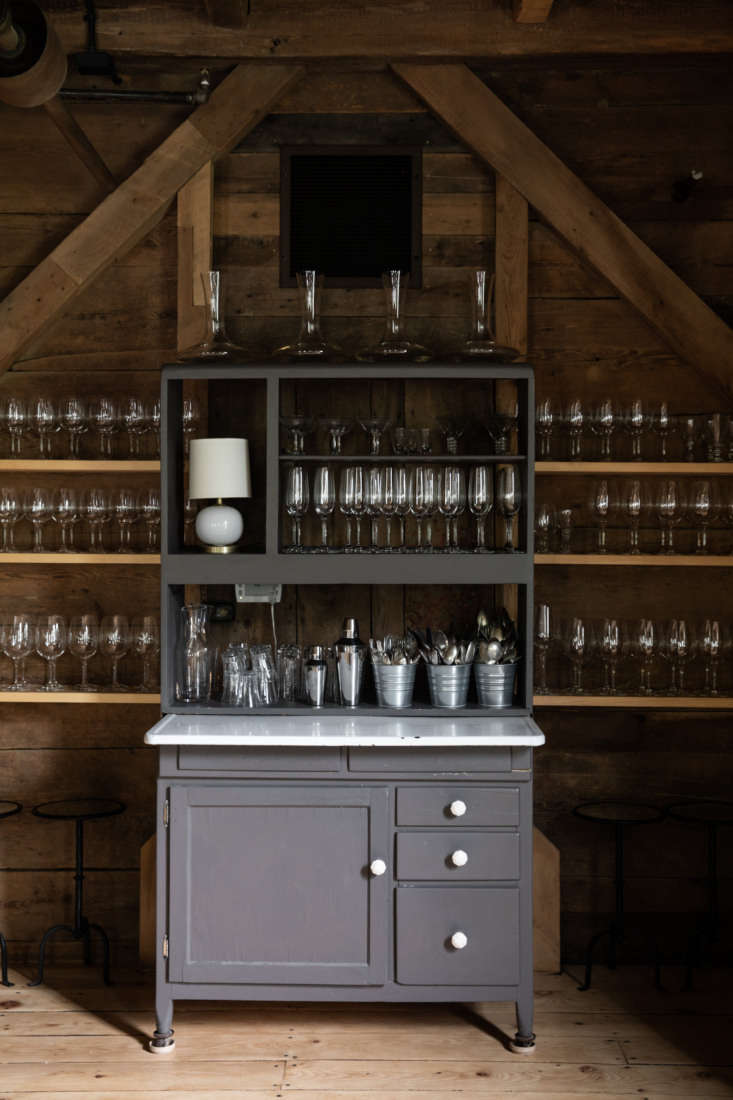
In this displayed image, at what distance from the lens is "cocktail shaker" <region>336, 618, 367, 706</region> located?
3.43m

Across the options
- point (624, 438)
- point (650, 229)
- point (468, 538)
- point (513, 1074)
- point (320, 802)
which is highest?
point (650, 229)

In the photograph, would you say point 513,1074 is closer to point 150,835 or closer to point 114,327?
point 150,835

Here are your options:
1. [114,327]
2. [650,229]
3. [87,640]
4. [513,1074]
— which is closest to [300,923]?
[513,1074]

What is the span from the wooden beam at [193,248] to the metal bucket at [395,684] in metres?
1.30

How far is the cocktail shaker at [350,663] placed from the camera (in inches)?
135

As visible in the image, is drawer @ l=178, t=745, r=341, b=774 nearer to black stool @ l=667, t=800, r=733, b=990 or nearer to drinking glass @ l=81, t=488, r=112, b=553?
drinking glass @ l=81, t=488, r=112, b=553

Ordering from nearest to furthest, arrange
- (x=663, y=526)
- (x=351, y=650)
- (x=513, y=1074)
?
(x=513, y=1074)
(x=351, y=650)
(x=663, y=526)

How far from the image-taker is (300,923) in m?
3.08

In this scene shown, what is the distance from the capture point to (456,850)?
121 inches

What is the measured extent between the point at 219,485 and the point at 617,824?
1.66 m

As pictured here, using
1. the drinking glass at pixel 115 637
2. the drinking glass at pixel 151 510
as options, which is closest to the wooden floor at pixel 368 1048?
the drinking glass at pixel 115 637

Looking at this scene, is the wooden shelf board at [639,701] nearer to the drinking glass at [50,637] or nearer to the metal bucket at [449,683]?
the metal bucket at [449,683]

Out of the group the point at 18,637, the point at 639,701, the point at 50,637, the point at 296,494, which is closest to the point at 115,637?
the point at 50,637

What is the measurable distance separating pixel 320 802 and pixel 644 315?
1961 millimetres
